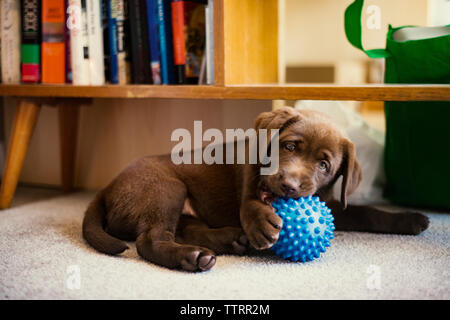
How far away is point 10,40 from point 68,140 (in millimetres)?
518

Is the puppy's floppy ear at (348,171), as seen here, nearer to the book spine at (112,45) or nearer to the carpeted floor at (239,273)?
the carpeted floor at (239,273)

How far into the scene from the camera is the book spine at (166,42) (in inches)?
71.6

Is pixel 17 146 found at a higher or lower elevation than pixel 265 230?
higher

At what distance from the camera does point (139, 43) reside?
186 centimetres

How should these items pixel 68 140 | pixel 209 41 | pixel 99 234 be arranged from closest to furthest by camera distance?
pixel 99 234
pixel 209 41
pixel 68 140

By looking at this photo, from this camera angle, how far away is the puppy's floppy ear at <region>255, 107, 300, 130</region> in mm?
1405

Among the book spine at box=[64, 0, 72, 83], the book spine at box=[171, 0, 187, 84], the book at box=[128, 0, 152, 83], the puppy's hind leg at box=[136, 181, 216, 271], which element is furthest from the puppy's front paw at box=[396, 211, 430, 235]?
the book spine at box=[64, 0, 72, 83]

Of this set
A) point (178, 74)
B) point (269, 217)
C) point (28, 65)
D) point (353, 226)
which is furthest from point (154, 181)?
point (28, 65)

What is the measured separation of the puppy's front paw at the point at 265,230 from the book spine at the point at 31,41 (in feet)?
4.13

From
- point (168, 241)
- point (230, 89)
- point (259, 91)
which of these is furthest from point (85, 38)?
point (168, 241)

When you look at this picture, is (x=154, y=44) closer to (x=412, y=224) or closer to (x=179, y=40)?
(x=179, y=40)

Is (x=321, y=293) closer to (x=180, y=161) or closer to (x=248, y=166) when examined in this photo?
(x=248, y=166)

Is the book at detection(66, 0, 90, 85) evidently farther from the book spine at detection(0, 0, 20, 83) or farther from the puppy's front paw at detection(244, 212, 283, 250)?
the puppy's front paw at detection(244, 212, 283, 250)

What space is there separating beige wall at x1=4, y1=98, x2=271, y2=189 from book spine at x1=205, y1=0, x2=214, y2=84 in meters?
0.32
